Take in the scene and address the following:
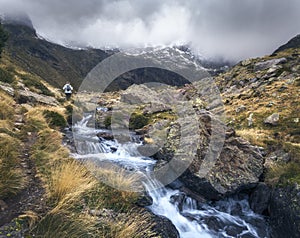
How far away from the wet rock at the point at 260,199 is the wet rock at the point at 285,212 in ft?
1.31

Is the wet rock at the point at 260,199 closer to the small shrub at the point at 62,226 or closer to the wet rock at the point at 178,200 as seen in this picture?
the wet rock at the point at 178,200

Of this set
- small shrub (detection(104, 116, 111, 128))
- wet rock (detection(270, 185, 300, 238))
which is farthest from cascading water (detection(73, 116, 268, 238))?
small shrub (detection(104, 116, 111, 128))

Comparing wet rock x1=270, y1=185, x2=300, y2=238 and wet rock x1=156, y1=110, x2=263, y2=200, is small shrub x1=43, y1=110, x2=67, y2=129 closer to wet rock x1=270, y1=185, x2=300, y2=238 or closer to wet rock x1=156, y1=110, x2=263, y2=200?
wet rock x1=156, y1=110, x2=263, y2=200

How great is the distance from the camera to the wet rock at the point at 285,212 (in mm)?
8250

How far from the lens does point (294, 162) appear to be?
11.4 meters

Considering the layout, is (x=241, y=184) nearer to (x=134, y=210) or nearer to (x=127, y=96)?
(x=134, y=210)

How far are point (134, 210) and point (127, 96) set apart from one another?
40856 millimetres

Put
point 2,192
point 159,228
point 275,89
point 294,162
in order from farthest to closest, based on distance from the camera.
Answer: point 275,89 < point 294,162 < point 159,228 < point 2,192

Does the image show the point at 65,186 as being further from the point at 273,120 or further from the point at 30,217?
the point at 273,120

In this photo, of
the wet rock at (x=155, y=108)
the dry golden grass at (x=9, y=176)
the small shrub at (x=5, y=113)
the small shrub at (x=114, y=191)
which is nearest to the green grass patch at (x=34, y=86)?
the wet rock at (x=155, y=108)

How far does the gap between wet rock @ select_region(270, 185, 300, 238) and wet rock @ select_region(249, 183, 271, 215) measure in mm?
401

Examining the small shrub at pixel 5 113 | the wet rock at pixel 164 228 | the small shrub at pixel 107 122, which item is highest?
the small shrub at pixel 107 122

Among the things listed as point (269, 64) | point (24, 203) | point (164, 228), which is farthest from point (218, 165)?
point (269, 64)

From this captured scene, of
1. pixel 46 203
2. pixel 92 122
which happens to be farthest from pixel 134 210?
pixel 92 122
